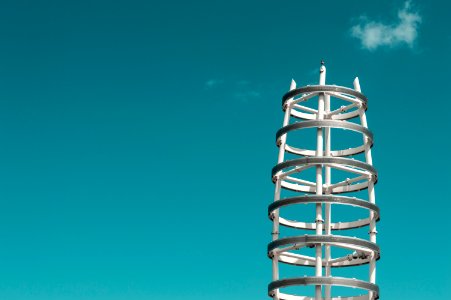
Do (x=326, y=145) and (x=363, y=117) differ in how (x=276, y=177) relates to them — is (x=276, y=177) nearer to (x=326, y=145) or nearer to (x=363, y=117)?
(x=326, y=145)

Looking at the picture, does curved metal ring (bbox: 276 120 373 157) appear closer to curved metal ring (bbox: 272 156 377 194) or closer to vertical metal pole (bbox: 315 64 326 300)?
vertical metal pole (bbox: 315 64 326 300)

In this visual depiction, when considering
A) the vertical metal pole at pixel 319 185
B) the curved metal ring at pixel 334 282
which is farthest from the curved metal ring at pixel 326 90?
the curved metal ring at pixel 334 282

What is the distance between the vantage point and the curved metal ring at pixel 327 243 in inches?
5143

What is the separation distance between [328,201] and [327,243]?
6887 millimetres

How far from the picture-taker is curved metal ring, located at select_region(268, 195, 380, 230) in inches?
5236

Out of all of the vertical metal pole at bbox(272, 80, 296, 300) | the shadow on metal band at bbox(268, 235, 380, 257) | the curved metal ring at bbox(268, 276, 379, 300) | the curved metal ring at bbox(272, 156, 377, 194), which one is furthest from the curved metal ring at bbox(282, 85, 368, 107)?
the curved metal ring at bbox(268, 276, 379, 300)

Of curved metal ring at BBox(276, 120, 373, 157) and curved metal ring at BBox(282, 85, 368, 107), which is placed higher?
curved metal ring at BBox(282, 85, 368, 107)

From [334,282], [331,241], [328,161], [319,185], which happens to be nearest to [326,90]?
[328,161]

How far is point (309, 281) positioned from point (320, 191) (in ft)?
50.7

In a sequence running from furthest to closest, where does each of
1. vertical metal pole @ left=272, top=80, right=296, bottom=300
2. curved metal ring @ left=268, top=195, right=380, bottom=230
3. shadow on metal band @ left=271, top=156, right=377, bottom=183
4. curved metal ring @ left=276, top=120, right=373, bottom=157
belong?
curved metal ring @ left=276, top=120, right=373, bottom=157 < shadow on metal band @ left=271, top=156, right=377, bottom=183 < vertical metal pole @ left=272, top=80, right=296, bottom=300 < curved metal ring @ left=268, top=195, right=380, bottom=230

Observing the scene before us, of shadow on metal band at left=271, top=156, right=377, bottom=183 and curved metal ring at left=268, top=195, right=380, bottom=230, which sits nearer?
curved metal ring at left=268, top=195, right=380, bottom=230

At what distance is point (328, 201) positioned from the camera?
435 feet

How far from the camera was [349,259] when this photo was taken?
13725 centimetres

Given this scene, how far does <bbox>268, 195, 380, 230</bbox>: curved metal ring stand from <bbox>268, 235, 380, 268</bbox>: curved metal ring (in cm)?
516
